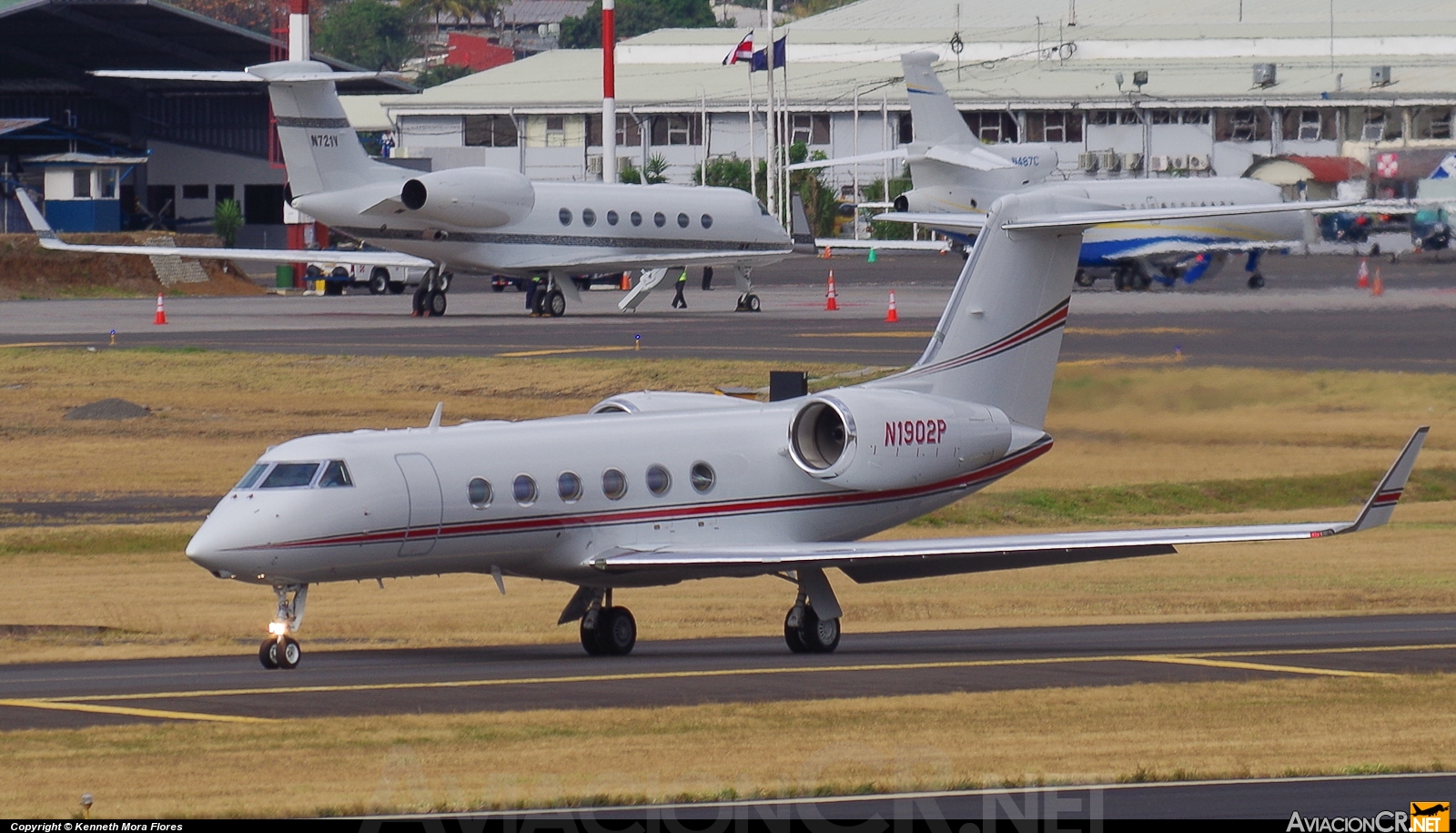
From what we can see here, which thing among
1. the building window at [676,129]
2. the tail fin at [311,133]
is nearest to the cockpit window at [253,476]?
the tail fin at [311,133]

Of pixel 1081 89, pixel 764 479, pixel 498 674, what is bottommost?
pixel 498 674

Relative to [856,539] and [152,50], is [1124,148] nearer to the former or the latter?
[152,50]

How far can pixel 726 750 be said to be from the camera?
1648 centimetres

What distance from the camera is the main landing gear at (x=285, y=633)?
2092 cm

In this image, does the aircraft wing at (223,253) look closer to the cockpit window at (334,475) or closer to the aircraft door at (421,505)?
the aircraft door at (421,505)

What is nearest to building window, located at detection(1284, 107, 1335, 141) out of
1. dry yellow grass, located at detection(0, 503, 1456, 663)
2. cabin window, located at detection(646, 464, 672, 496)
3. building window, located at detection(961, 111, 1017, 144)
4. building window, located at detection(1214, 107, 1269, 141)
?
building window, located at detection(1214, 107, 1269, 141)

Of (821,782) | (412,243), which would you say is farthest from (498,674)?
(412,243)

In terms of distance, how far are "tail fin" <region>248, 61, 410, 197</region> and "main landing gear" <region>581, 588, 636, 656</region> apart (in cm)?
3959

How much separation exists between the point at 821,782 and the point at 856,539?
10266mm

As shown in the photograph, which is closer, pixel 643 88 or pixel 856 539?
pixel 856 539

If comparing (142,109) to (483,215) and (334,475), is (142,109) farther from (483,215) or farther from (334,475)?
(334,475)

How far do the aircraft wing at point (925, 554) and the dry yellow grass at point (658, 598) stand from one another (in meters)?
3.47

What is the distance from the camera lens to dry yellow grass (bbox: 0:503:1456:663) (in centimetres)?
2598

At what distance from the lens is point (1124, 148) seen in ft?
388
